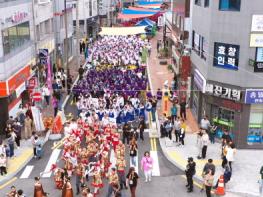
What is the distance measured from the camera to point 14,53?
25547 mm

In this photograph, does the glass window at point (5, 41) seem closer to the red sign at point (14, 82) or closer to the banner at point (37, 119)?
the red sign at point (14, 82)

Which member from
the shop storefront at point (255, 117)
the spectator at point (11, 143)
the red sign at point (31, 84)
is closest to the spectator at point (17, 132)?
the spectator at point (11, 143)

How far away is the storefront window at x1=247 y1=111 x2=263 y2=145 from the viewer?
21.5 m

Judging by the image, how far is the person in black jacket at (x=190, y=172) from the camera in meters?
16.7

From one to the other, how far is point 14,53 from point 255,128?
47.7 ft

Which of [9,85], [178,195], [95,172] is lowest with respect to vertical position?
[178,195]

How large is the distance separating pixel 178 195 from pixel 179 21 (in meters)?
23.4

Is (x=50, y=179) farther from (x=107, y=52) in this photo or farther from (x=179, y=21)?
(x=107, y=52)

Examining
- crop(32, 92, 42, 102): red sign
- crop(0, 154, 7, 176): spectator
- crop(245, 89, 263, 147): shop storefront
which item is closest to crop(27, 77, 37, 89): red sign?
crop(32, 92, 42, 102): red sign

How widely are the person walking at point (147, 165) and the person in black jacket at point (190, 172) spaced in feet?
5.15

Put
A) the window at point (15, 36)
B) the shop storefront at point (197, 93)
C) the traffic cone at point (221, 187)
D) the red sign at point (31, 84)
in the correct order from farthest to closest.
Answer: the red sign at point (31, 84), the window at point (15, 36), the shop storefront at point (197, 93), the traffic cone at point (221, 187)

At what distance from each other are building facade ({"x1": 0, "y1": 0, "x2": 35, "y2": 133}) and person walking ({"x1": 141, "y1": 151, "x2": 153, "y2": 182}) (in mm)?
9476

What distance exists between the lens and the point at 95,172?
16.1 meters

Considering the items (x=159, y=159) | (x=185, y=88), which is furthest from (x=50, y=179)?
(x=185, y=88)
